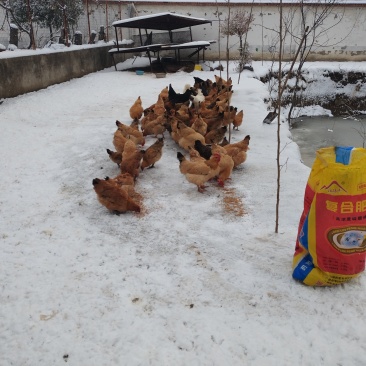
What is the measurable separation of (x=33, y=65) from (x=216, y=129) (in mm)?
7300

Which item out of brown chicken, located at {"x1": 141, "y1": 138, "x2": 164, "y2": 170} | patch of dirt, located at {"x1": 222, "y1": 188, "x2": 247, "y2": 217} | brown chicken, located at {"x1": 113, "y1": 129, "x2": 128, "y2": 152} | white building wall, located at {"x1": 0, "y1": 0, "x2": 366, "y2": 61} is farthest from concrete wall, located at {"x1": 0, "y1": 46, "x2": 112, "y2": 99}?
patch of dirt, located at {"x1": 222, "y1": 188, "x2": 247, "y2": 217}

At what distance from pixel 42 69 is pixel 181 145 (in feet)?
24.5

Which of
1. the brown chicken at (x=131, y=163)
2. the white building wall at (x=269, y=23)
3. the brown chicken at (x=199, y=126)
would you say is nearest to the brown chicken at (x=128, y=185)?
the brown chicken at (x=131, y=163)

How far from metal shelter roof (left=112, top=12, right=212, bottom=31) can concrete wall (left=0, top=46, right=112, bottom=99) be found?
201 centimetres

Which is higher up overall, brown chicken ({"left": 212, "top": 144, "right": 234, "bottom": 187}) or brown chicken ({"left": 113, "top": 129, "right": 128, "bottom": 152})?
brown chicken ({"left": 113, "top": 129, "right": 128, "bottom": 152})

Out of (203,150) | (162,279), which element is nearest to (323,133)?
(203,150)

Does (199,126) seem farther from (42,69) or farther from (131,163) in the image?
(42,69)

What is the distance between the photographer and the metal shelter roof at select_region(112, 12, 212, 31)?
1440cm

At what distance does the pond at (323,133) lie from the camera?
11.1 metres

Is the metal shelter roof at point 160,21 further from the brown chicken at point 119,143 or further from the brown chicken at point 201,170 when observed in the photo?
the brown chicken at point 201,170

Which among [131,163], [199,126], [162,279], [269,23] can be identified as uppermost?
[269,23]

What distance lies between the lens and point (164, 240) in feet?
10.4

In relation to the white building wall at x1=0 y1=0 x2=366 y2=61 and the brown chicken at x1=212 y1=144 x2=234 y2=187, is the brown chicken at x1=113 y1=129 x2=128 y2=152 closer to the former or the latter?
the brown chicken at x1=212 y1=144 x2=234 y2=187

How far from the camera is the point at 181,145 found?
216 inches
